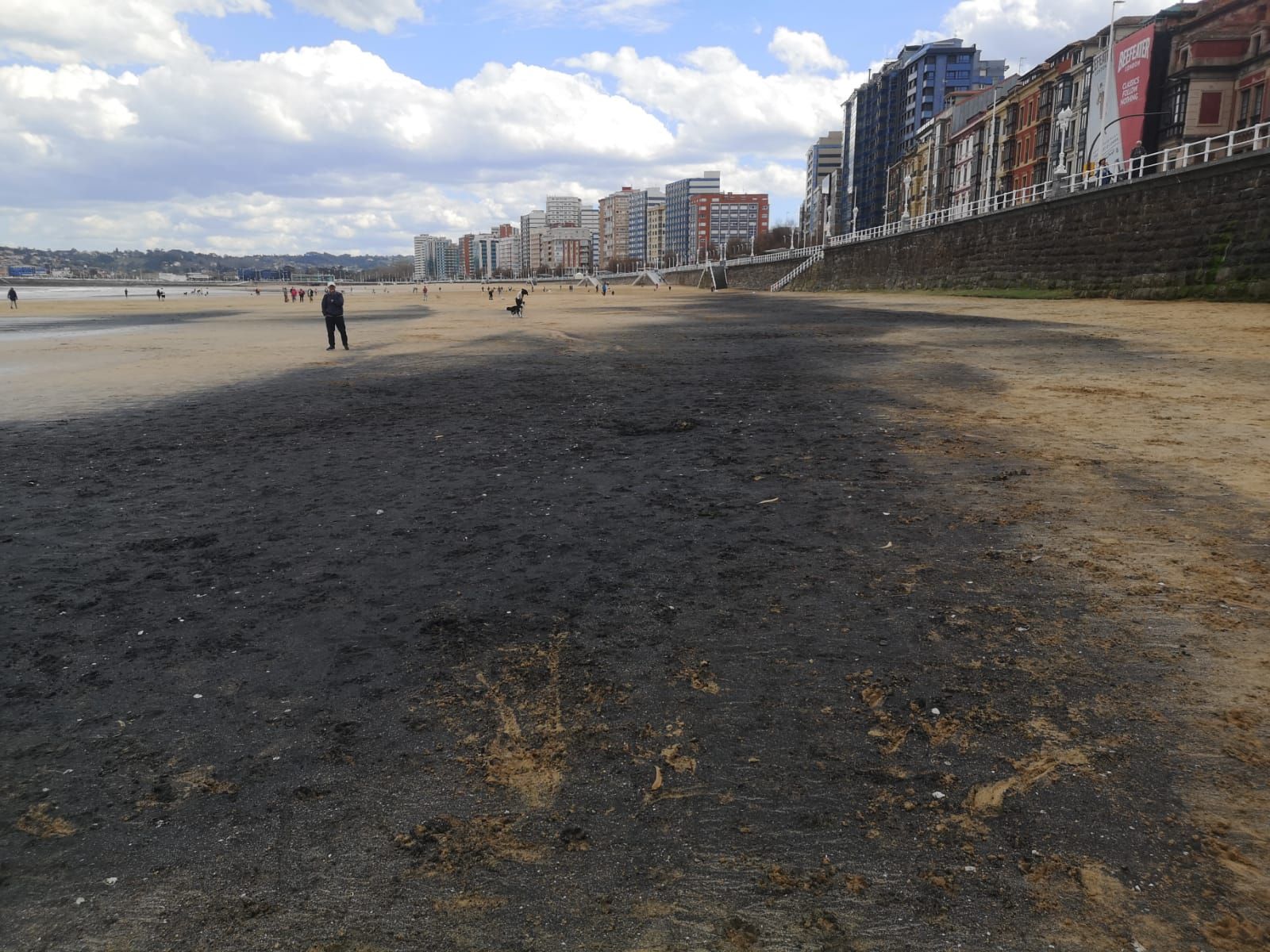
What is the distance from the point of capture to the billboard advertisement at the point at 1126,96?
48.0 metres

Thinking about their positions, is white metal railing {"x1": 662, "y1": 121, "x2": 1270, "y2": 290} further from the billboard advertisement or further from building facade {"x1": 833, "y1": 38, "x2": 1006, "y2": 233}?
building facade {"x1": 833, "y1": 38, "x2": 1006, "y2": 233}

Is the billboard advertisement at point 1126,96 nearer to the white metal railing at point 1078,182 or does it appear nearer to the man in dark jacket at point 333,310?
the white metal railing at point 1078,182

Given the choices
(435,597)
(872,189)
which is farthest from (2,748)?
(872,189)

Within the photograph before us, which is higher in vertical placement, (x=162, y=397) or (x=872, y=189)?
(x=872, y=189)

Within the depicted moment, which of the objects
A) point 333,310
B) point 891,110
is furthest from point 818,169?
point 333,310

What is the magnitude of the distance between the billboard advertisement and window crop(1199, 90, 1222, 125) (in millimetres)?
3733

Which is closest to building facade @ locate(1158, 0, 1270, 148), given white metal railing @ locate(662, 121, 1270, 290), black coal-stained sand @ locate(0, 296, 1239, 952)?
white metal railing @ locate(662, 121, 1270, 290)

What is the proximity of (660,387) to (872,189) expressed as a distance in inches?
5805

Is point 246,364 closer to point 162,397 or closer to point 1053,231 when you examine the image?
point 162,397

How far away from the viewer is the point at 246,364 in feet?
58.4

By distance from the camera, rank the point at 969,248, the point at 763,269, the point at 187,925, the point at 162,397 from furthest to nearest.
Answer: the point at 763,269 < the point at 969,248 < the point at 162,397 < the point at 187,925

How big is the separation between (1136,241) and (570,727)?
32129 millimetres

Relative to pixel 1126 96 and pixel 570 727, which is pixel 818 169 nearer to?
pixel 1126 96

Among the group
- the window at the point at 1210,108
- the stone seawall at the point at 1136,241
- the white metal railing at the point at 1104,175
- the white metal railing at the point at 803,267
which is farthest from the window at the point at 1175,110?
the white metal railing at the point at 803,267
